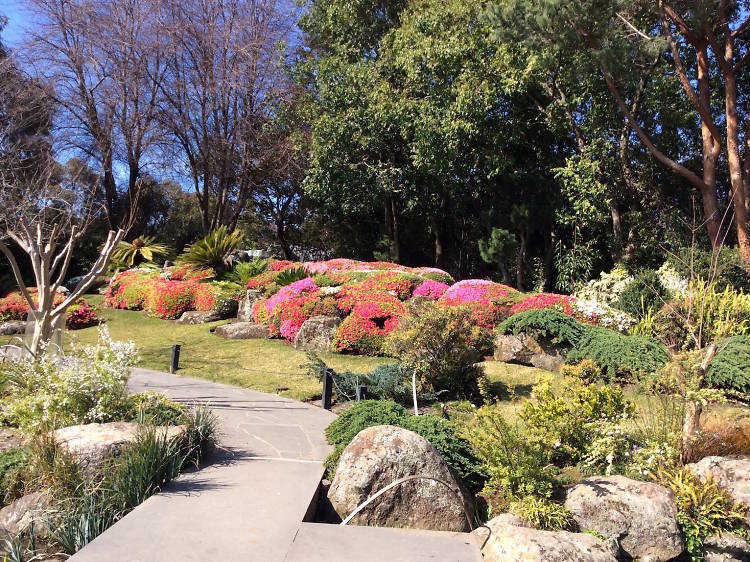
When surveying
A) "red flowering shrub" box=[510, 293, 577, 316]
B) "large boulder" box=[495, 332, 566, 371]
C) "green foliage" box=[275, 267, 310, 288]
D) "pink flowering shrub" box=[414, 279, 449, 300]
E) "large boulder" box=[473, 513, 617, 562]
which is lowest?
"large boulder" box=[473, 513, 617, 562]

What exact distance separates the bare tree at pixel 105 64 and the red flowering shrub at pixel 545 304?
49.9 ft

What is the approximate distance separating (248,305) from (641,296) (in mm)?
8997

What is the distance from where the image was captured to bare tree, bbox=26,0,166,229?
66.0 ft

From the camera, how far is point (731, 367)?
7195 millimetres

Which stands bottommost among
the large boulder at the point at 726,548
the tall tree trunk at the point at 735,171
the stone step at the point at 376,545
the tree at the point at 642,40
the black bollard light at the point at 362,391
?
the large boulder at the point at 726,548

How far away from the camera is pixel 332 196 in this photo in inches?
812

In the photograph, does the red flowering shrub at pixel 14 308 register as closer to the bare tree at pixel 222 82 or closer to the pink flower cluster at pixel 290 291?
the pink flower cluster at pixel 290 291

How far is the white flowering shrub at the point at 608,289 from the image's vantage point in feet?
39.5

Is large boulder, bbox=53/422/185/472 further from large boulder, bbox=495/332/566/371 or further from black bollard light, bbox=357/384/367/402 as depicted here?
large boulder, bbox=495/332/566/371

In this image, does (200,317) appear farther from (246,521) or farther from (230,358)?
(246,521)

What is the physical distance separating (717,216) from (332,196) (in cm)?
1258

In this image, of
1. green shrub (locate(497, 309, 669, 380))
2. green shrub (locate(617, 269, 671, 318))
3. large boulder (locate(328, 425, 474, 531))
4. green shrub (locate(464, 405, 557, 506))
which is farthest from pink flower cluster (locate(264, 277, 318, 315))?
large boulder (locate(328, 425, 474, 531))

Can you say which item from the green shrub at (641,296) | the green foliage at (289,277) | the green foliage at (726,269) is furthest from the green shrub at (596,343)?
the green foliage at (289,277)

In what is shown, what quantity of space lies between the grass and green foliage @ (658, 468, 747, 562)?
466 cm
